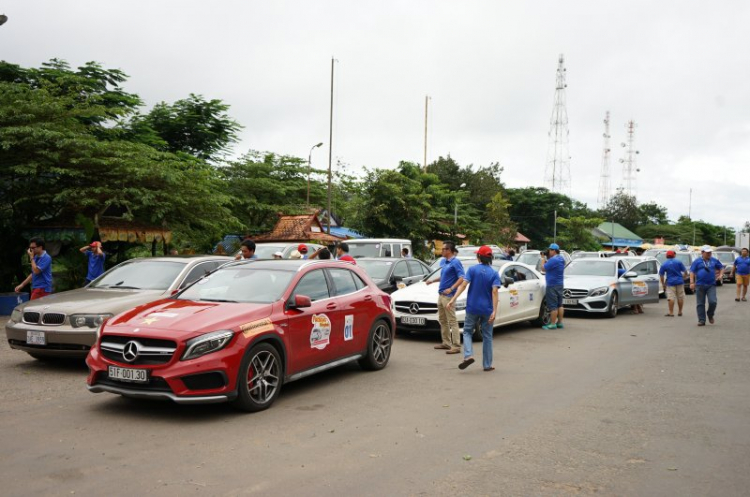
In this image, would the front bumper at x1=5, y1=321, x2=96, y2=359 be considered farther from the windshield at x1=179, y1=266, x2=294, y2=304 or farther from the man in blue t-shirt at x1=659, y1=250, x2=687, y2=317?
the man in blue t-shirt at x1=659, y1=250, x2=687, y2=317

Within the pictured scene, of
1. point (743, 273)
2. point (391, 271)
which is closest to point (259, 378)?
point (391, 271)

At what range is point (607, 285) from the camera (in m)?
16.2

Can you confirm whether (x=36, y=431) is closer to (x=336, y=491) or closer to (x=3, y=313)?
(x=336, y=491)

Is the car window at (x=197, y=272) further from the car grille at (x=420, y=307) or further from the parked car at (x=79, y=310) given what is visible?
the car grille at (x=420, y=307)

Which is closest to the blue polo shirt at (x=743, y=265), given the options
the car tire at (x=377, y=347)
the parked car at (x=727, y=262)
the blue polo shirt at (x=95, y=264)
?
the parked car at (x=727, y=262)

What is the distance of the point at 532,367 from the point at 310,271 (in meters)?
3.79

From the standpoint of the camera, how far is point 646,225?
352ft

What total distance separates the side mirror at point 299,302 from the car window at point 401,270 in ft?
24.0

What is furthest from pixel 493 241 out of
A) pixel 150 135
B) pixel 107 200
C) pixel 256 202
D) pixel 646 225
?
pixel 646 225

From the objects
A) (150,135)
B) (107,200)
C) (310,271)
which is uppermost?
(150,135)

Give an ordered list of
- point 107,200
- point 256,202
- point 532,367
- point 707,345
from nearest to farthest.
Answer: point 532,367, point 707,345, point 107,200, point 256,202

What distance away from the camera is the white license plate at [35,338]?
810cm

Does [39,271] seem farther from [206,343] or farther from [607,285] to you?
[607,285]

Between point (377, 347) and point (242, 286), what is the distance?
2377 millimetres
